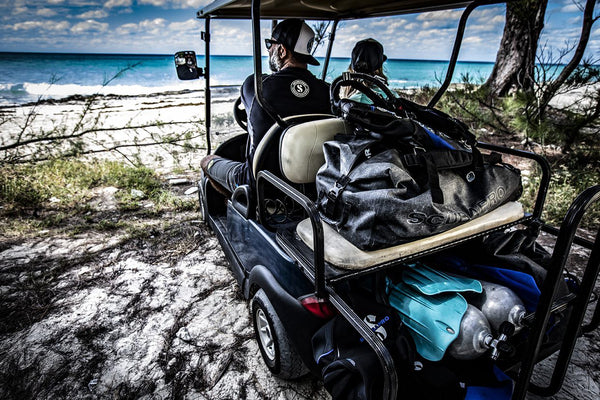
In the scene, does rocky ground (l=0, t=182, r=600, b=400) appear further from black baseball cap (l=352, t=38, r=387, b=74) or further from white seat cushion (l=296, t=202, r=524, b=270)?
black baseball cap (l=352, t=38, r=387, b=74)

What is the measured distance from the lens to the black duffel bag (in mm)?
1302

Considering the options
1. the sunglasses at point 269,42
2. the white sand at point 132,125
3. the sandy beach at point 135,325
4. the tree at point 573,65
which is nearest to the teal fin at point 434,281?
the sandy beach at point 135,325

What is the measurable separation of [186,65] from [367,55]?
1471 mm

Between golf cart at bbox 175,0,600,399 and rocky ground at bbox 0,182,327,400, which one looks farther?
rocky ground at bbox 0,182,327,400

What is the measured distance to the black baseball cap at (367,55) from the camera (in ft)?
9.29

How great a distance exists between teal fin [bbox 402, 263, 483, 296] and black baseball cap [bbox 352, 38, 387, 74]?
1.89 meters

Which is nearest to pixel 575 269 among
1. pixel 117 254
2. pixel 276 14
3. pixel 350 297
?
pixel 350 297

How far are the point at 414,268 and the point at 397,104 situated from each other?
2.80ft

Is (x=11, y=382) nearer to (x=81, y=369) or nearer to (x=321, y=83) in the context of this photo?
(x=81, y=369)

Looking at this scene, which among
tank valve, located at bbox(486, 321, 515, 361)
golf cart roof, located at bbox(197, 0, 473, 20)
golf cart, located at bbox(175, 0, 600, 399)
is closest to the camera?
golf cart, located at bbox(175, 0, 600, 399)

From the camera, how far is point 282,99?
2023 millimetres

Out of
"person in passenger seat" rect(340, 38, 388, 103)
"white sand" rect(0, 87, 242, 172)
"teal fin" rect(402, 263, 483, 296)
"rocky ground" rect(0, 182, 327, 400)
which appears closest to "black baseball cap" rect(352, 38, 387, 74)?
"person in passenger seat" rect(340, 38, 388, 103)

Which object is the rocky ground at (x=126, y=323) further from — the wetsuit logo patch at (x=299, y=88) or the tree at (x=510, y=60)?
the tree at (x=510, y=60)

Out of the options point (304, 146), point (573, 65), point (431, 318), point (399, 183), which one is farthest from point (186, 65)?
point (573, 65)
